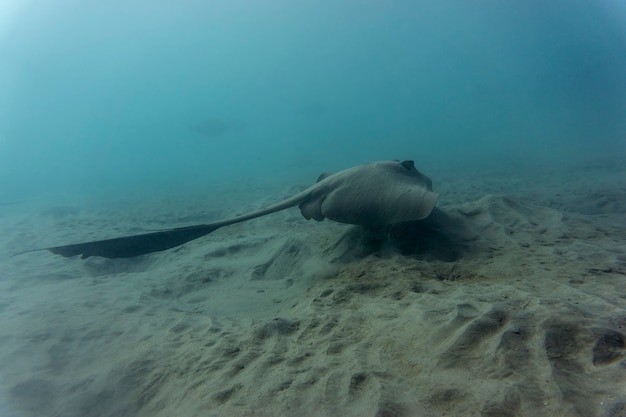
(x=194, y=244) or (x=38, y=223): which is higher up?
(x=38, y=223)

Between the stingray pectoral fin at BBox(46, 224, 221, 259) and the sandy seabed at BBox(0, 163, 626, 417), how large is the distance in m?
0.55

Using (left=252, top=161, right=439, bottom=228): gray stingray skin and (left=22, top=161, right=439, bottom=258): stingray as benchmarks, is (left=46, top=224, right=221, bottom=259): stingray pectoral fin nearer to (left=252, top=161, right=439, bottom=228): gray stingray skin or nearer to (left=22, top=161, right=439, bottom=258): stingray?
(left=22, top=161, right=439, bottom=258): stingray

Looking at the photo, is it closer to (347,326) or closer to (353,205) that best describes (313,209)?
(353,205)

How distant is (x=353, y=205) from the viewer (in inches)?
186

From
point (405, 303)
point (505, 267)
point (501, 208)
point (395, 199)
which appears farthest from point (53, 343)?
point (501, 208)

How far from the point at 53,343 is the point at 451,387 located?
3.53 m

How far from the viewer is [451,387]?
2.03m

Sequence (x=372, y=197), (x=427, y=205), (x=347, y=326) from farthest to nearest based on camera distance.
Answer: (x=372, y=197), (x=427, y=205), (x=347, y=326)

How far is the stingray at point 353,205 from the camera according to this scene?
4305 mm

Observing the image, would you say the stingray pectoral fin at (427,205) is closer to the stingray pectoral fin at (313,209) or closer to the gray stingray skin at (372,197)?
the gray stingray skin at (372,197)

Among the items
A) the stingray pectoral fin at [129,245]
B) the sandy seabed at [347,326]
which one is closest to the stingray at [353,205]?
the stingray pectoral fin at [129,245]

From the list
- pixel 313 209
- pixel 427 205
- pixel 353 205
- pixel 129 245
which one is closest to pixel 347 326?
pixel 427 205

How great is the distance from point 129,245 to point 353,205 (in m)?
3.13

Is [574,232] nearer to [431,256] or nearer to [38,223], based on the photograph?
[431,256]
